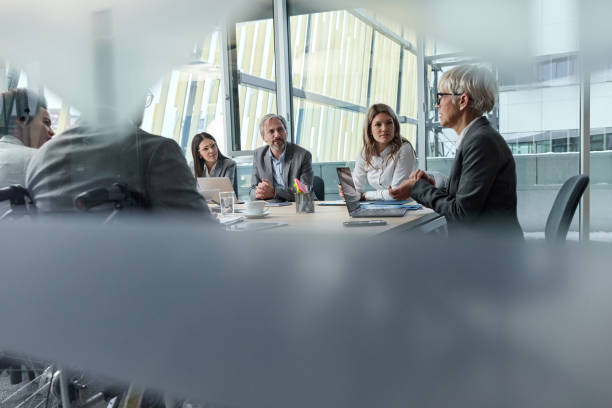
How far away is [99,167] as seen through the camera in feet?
2.19

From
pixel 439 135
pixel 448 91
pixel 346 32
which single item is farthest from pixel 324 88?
pixel 448 91

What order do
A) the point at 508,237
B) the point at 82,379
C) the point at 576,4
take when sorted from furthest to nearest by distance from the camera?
the point at 82,379 → the point at 576,4 → the point at 508,237

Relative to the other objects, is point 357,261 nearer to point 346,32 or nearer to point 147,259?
point 147,259

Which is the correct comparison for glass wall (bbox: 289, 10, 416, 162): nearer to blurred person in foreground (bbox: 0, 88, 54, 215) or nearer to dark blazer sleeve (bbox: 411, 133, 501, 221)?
dark blazer sleeve (bbox: 411, 133, 501, 221)

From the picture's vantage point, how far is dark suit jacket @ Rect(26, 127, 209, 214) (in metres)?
0.66

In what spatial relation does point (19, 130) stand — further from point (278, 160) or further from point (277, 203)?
point (278, 160)

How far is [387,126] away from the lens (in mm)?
3383

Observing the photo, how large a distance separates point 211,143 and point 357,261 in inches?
20.1

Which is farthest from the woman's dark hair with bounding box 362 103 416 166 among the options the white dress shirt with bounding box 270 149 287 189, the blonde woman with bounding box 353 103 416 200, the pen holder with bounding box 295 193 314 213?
the pen holder with bounding box 295 193 314 213

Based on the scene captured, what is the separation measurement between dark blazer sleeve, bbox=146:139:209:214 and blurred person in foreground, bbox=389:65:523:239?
3.61ft

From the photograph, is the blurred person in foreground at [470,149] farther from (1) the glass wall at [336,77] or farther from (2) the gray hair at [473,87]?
(1) the glass wall at [336,77]

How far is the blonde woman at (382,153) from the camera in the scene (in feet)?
10.8

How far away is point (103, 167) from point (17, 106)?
197mm

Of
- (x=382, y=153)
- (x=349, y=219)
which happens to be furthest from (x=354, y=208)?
(x=382, y=153)
